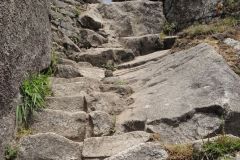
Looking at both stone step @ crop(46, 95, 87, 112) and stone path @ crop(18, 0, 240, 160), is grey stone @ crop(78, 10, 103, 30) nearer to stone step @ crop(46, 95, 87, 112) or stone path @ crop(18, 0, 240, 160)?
stone path @ crop(18, 0, 240, 160)

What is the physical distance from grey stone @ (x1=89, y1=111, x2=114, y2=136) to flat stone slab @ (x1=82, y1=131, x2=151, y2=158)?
0.25m

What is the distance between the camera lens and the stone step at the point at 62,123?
4.52 metres

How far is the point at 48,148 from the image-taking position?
416 centimetres

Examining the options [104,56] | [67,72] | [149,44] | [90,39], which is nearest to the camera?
[67,72]

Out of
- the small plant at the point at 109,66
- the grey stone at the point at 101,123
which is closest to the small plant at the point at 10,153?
the grey stone at the point at 101,123

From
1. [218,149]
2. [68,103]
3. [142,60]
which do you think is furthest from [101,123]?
[142,60]

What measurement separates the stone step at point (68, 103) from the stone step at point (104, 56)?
7.47 ft

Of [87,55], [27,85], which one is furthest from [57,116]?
[87,55]

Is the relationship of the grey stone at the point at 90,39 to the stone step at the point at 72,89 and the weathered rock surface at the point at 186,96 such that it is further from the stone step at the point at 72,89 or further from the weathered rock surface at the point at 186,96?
the stone step at the point at 72,89

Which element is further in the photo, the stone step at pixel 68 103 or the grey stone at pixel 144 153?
the stone step at pixel 68 103

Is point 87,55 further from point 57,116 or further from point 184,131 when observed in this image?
point 184,131

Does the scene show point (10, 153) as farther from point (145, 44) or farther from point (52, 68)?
point (145, 44)

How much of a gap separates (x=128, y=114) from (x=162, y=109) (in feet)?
1.28

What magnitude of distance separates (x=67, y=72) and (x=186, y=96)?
2.06m
